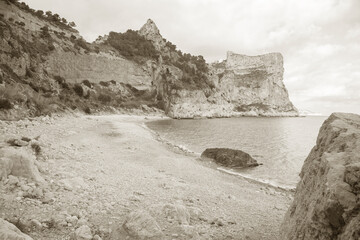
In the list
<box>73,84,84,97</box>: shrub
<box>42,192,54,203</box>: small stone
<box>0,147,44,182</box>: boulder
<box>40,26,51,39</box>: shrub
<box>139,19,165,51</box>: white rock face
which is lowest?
<box>42,192,54,203</box>: small stone

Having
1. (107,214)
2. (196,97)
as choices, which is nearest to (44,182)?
(107,214)

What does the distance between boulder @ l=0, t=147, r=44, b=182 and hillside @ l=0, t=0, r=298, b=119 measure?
36.8 feet

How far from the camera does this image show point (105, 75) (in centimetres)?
7488

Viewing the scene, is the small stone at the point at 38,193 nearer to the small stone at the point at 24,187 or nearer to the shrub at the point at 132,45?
the small stone at the point at 24,187

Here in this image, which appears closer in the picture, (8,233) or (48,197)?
(8,233)

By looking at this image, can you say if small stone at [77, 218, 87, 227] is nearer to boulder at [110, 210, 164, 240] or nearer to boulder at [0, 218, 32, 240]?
boulder at [110, 210, 164, 240]

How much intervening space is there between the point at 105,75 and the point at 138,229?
251 ft

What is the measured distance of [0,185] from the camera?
219 inches

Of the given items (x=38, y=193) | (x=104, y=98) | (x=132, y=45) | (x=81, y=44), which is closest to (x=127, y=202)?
(x=38, y=193)

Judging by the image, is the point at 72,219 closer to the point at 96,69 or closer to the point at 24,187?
the point at 24,187

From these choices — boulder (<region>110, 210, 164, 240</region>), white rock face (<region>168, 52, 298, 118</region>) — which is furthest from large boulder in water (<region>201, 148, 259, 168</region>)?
white rock face (<region>168, 52, 298, 118</region>)

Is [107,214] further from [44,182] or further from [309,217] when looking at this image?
[309,217]

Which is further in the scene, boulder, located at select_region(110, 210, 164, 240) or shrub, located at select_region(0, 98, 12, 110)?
shrub, located at select_region(0, 98, 12, 110)

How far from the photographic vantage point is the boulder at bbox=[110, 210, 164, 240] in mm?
4512
